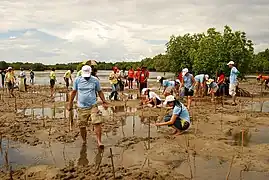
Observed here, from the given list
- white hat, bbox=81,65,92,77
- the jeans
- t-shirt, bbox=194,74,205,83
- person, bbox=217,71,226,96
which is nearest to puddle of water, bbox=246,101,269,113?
t-shirt, bbox=194,74,205,83

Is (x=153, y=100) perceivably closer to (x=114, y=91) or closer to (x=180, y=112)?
(x=114, y=91)

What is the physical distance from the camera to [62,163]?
630cm

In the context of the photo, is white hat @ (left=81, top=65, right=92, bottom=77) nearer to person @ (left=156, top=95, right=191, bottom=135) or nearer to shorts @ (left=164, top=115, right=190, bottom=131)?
person @ (left=156, top=95, right=191, bottom=135)

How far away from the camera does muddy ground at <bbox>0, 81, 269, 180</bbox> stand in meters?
5.68

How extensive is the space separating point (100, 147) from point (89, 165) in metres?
1.23

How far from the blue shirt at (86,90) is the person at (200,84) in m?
9.91

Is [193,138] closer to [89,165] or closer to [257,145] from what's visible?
[257,145]

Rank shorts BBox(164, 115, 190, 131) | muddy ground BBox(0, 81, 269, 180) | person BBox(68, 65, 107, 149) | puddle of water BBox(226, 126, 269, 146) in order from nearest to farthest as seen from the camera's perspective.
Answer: muddy ground BBox(0, 81, 269, 180) < person BBox(68, 65, 107, 149) < puddle of water BBox(226, 126, 269, 146) < shorts BBox(164, 115, 190, 131)

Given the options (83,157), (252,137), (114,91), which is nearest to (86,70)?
(83,157)

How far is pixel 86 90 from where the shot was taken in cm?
720

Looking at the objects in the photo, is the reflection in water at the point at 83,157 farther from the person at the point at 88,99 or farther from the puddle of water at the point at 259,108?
the puddle of water at the point at 259,108

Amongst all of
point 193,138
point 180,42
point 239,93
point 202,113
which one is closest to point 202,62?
point 239,93

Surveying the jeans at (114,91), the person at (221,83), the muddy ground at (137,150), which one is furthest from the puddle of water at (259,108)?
the jeans at (114,91)

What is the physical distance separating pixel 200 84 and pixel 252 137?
915 centimetres
